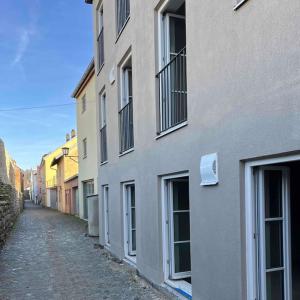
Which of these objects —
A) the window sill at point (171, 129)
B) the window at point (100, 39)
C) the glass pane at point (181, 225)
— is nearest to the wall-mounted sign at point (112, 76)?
the window at point (100, 39)

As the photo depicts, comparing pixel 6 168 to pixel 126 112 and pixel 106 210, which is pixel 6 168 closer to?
pixel 106 210

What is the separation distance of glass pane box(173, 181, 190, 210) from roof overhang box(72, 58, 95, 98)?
497 inches

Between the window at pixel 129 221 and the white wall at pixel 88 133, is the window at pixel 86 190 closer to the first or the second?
the white wall at pixel 88 133

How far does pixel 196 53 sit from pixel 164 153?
1.85 metres

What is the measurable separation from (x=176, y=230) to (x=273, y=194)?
2723mm

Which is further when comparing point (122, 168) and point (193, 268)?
point (122, 168)

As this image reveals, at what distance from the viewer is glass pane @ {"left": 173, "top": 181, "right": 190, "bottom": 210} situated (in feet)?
21.4

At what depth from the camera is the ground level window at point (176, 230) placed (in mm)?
6348

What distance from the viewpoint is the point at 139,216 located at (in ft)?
24.7

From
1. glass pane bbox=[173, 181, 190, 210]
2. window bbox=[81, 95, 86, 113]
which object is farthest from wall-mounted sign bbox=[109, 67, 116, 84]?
window bbox=[81, 95, 86, 113]

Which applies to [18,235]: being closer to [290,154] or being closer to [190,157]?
[190,157]

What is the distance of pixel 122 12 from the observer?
29.2 feet

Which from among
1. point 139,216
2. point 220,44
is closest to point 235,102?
point 220,44

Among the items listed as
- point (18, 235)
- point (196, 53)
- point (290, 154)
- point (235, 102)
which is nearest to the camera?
point (290, 154)
